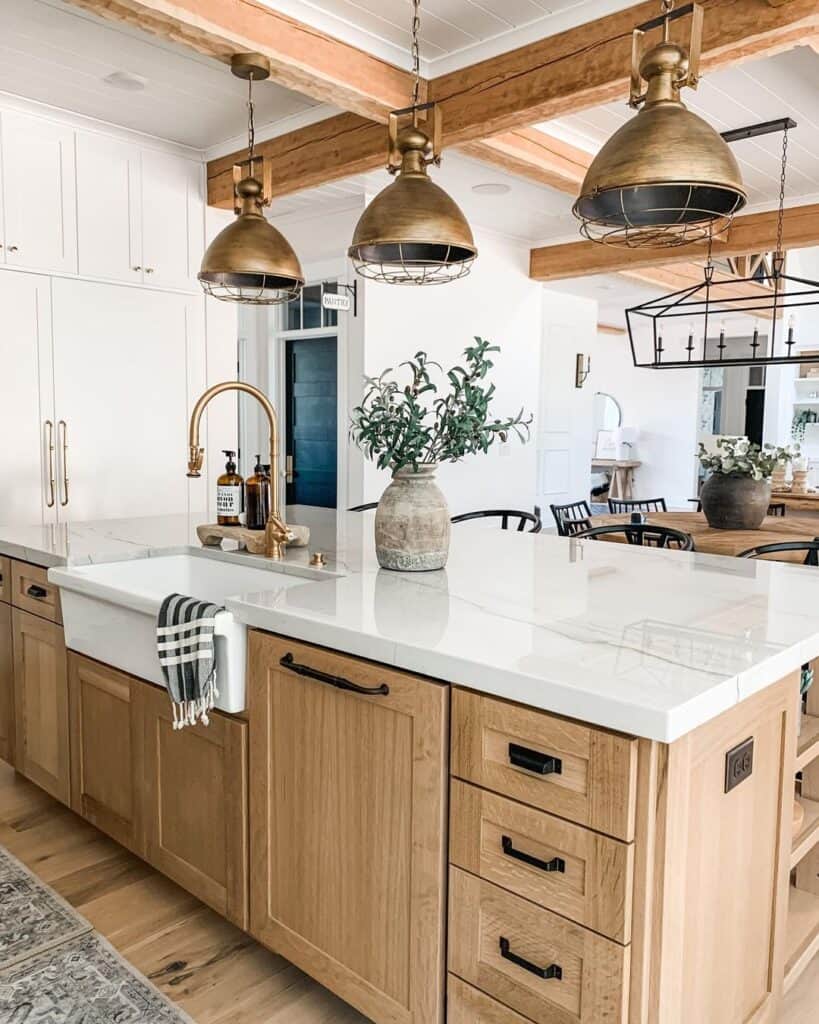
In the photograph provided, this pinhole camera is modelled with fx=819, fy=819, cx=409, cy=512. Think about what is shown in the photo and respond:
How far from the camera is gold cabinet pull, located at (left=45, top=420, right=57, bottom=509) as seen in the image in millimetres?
4023

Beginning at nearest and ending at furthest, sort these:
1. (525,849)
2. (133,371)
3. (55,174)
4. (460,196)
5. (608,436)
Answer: (525,849)
(55,174)
(133,371)
(460,196)
(608,436)

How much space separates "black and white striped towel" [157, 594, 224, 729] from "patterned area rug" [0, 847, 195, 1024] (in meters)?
0.63

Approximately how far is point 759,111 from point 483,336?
2.92 metres

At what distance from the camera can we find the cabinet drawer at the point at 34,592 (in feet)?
7.98

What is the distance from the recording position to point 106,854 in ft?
8.02

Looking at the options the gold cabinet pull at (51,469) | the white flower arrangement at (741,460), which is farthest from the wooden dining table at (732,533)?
the gold cabinet pull at (51,469)

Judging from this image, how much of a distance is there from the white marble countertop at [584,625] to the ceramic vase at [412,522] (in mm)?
44

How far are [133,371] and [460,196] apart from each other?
2489 mm

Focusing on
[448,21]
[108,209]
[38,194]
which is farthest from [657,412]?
[38,194]

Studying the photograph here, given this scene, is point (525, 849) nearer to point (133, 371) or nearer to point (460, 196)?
point (133, 371)

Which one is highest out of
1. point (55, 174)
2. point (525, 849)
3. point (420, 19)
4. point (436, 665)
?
point (420, 19)

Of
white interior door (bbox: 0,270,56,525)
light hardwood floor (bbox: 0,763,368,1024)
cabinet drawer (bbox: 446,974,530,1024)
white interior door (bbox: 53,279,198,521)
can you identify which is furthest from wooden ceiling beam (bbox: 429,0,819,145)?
light hardwood floor (bbox: 0,763,368,1024)

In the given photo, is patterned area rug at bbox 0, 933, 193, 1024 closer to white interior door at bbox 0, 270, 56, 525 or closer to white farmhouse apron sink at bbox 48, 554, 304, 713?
white farmhouse apron sink at bbox 48, 554, 304, 713

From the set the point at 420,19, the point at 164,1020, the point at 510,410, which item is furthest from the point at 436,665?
the point at 510,410
